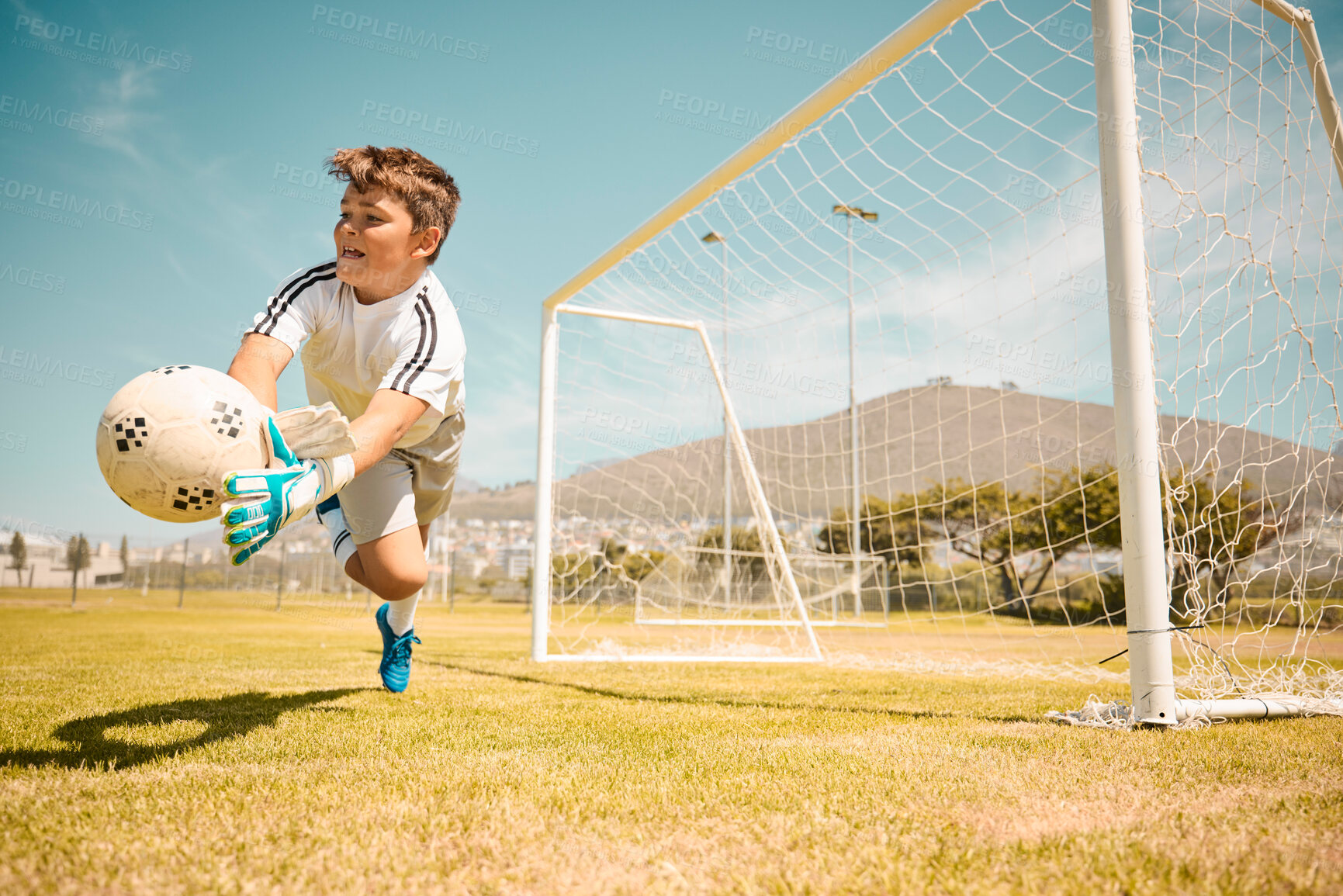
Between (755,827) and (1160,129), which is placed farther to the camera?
(1160,129)

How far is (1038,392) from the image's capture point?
5.57m

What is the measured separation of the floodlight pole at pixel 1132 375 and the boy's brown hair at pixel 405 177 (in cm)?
286

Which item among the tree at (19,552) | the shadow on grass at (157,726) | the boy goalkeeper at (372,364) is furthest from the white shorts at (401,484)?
the tree at (19,552)

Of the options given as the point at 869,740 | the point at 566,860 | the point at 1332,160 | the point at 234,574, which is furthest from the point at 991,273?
the point at 234,574

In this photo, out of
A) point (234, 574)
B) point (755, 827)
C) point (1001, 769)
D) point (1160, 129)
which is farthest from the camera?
point (234, 574)

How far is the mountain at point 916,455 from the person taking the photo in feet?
14.4

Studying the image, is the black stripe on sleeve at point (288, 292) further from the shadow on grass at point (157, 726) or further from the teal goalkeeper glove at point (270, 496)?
the shadow on grass at point (157, 726)

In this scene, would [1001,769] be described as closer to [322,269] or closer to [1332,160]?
[322,269]

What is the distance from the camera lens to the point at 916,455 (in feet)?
26.7

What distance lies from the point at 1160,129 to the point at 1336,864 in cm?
401

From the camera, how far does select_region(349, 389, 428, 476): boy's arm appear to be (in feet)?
7.93

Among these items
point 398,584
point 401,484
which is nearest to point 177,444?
point 401,484

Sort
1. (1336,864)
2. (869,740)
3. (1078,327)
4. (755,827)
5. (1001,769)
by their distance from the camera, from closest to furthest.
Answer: (1336,864), (755,827), (1001,769), (869,740), (1078,327)

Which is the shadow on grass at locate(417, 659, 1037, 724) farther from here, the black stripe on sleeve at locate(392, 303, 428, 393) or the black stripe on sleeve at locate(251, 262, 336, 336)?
the black stripe on sleeve at locate(251, 262, 336, 336)
